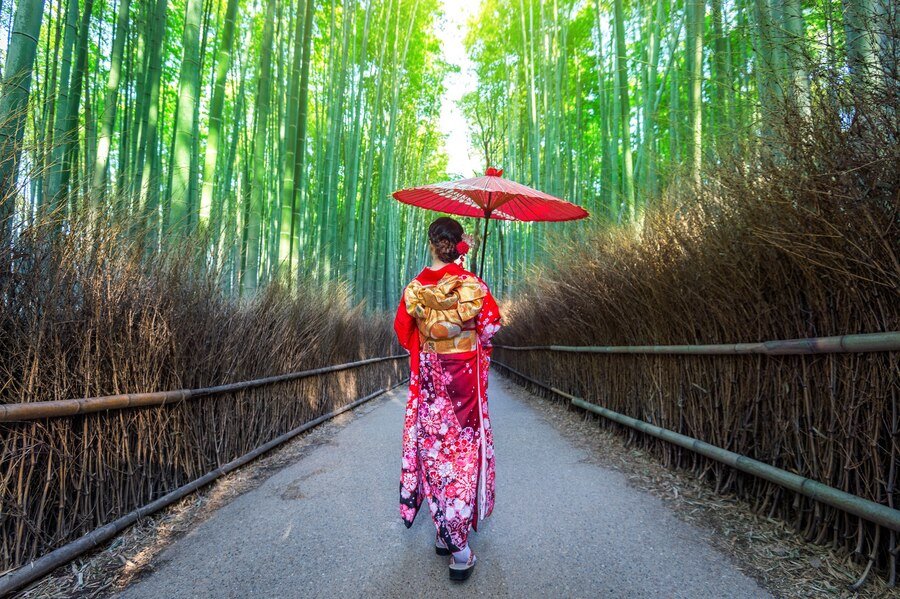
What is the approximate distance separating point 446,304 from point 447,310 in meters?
0.03

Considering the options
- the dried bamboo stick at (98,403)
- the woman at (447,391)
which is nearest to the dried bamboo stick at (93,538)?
the dried bamboo stick at (98,403)

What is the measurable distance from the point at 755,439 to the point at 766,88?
1.58 m

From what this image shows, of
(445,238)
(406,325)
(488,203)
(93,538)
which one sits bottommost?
(93,538)

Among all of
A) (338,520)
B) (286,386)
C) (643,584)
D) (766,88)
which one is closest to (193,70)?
(286,386)

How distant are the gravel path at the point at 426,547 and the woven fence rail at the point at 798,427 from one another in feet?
1.30

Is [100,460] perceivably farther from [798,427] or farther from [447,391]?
[798,427]

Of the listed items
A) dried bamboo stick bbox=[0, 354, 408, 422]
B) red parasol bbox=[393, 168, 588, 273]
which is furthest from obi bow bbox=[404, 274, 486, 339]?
dried bamboo stick bbox=[0, 354, 408, 422]

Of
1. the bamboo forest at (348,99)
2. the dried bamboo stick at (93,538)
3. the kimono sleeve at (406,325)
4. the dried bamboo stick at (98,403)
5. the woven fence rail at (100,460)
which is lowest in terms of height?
the dried bamboo stick at (93,538)

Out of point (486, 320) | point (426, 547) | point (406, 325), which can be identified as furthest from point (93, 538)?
point (486, 320)

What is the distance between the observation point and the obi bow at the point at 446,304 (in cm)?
194

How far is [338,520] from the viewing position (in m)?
2.31

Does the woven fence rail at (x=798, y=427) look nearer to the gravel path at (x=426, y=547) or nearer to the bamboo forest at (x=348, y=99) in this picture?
the gravel path at (x=426, y=547)

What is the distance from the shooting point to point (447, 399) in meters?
1.97

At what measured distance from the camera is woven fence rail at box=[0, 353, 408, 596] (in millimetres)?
1587
